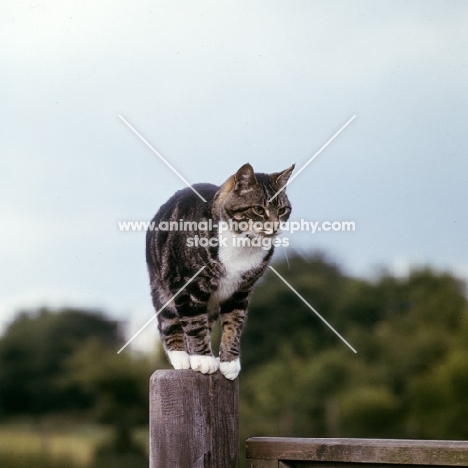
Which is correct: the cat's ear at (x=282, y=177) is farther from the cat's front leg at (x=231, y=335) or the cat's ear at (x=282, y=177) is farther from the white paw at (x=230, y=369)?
the white paw at (x=230, y=369)

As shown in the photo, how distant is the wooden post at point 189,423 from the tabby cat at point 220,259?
0.49 m

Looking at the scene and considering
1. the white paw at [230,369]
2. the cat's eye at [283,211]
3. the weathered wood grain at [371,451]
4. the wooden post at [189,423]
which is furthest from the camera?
the cat's eye at [283,211]

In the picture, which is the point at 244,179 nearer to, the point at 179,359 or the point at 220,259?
the point at 220,259

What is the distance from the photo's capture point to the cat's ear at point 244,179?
2480 millimetres

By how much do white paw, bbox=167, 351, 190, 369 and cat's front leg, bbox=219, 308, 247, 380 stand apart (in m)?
0.16

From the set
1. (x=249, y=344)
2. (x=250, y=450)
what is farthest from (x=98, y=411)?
(x=250, y=450)

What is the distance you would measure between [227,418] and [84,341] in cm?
952

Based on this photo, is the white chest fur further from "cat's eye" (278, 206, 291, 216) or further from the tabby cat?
"cat's eye" (278, 206, 291, 216)

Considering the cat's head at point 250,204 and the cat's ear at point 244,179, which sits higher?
the cat's ear at point 244,179

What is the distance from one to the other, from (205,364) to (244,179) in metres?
0.68

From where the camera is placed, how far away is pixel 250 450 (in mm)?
1915

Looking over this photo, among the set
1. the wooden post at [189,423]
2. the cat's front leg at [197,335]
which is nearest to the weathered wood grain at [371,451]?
the wooden post at [189,423]

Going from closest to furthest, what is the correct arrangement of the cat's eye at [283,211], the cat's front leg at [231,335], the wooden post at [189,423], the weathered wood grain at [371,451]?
the weathered wood grain at [371,451] → the wooden post at [189,423] → the cat's front leg at [231,335] → the cat's eye at [283,211]

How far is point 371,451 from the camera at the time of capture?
174cm
